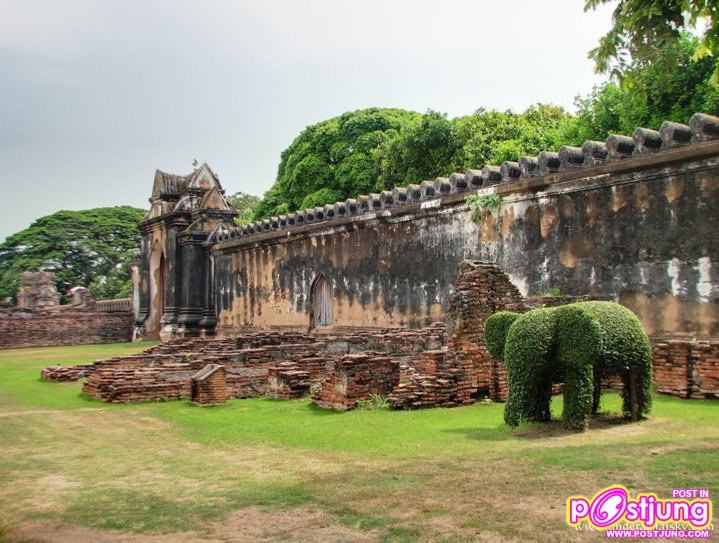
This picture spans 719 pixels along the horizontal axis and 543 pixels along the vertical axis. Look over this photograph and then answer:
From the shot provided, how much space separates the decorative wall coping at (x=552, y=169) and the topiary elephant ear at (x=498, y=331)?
5351 millimetres

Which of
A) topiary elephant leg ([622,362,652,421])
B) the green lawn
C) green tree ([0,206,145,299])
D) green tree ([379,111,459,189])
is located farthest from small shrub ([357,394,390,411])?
green tree ([0,206,145,299])

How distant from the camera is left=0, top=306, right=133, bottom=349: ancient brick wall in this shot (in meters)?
31.6

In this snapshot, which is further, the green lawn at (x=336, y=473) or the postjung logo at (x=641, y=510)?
the green lawn at (x=336, y=473)

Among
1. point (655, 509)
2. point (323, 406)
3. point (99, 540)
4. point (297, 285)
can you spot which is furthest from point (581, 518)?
point (297, 285)

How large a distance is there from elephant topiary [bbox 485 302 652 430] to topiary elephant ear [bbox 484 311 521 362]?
31.1 inches

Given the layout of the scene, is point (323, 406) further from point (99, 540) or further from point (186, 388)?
point (99, 540)

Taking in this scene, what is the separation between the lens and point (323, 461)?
7.01 m

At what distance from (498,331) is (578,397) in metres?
1.59

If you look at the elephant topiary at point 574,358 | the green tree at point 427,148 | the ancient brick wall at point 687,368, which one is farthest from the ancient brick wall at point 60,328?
the elephant topiary at point 574,358

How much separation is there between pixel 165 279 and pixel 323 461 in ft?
79.0

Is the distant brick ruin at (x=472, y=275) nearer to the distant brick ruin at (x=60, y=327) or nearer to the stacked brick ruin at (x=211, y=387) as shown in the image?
the stacked brick ruin at (x=211, y=387)

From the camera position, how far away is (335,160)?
1607 inches

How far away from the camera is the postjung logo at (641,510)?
15.3 ft

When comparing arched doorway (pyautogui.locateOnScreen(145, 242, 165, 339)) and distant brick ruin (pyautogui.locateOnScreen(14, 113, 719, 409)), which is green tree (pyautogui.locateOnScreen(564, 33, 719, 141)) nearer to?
distant brick ruin (pyautogui.locateOnScreen(14, 113, 719, 409))
